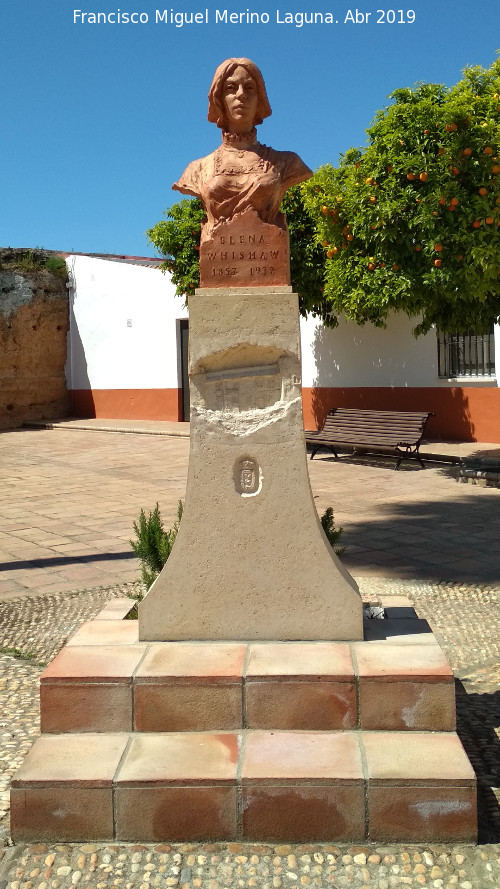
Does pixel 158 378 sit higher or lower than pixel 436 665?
higher

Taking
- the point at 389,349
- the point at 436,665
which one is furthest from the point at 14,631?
the point at 389,349

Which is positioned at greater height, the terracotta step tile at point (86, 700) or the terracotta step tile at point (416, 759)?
the terracotta step tile at point (86, 700)

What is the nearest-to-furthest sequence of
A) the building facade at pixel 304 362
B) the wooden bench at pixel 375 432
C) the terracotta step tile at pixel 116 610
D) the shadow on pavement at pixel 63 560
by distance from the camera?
1. the terracotta step tile at pixel 116 610
2. the shadow on pavement at pixel 63 560
3. the wooden bench at pixel 375 432
4. the building facade at pixel 304 362

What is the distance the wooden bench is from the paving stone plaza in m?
0.28

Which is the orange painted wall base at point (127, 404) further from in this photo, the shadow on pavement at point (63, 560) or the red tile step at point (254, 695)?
the red tile step at point (254, 695)

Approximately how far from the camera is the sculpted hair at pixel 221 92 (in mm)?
3109

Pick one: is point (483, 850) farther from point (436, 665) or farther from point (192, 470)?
point (192, 470)

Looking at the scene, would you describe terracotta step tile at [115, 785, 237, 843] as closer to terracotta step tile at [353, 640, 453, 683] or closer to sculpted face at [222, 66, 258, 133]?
terracotta step tile at [353, 640, 453, 683]

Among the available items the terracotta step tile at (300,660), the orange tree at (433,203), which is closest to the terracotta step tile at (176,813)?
the terracotta step tile at (300,660)

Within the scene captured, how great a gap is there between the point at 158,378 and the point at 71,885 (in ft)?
50.4

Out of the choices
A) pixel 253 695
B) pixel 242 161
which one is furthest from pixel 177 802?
pixel 242 161

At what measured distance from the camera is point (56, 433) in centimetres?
1697

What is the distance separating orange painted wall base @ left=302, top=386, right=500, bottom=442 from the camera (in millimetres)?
11422

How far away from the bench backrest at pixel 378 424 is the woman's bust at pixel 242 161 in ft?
24.0
